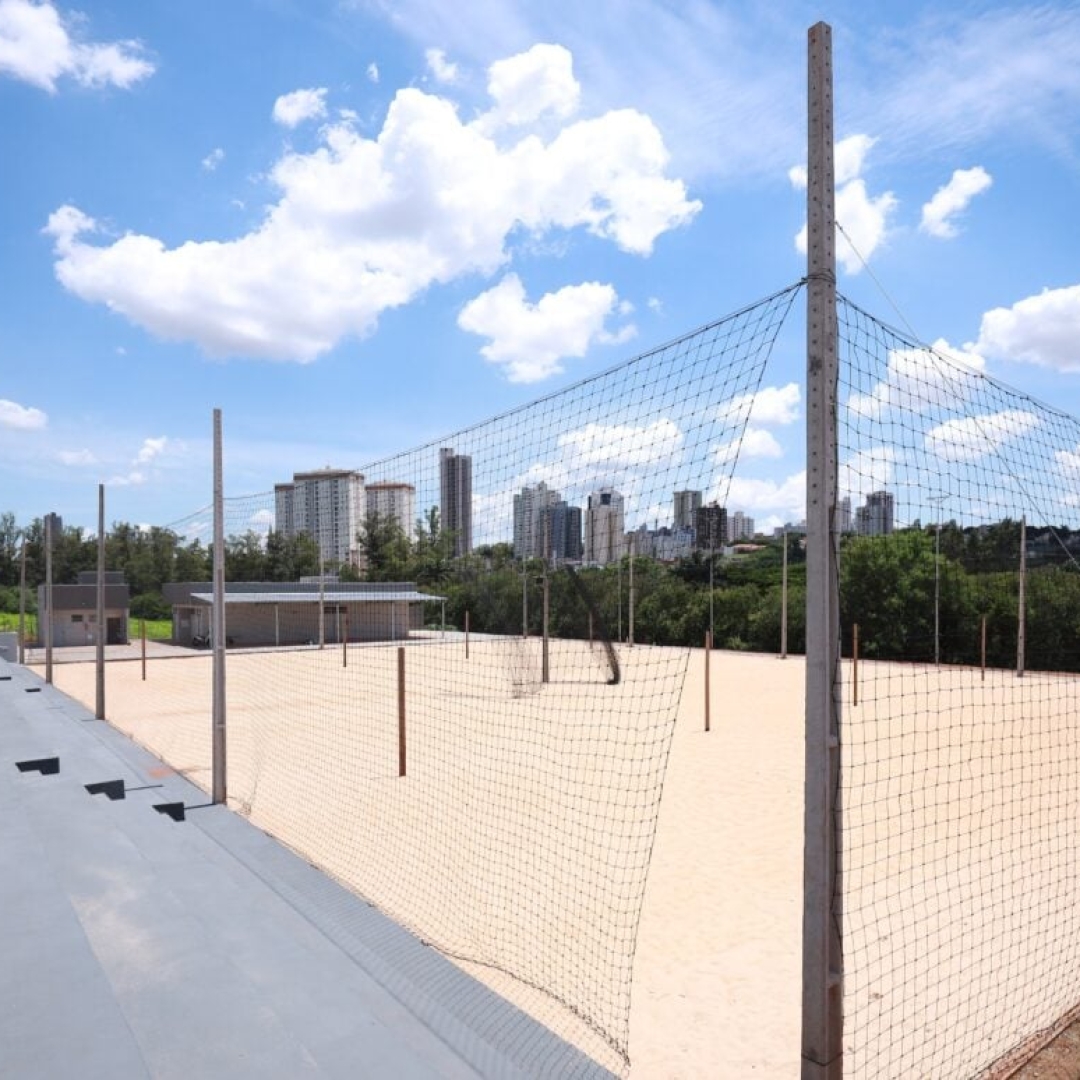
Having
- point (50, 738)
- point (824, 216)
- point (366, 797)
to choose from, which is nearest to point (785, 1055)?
point (824, 216)

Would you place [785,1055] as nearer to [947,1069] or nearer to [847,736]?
[947,1069]

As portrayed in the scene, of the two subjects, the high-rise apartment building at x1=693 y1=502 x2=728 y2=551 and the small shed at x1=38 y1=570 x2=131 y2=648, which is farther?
the small shed at x1=38 y1=570 x2=131 y2=648

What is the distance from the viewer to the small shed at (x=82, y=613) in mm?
26328

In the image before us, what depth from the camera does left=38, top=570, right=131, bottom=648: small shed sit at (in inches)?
1037

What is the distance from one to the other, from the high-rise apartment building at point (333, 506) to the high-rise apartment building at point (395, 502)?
0.60 ft

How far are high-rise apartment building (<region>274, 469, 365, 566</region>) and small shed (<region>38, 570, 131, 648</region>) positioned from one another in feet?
68.2

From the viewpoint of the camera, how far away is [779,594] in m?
27.3

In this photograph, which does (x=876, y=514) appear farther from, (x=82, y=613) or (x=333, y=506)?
(x=82, y=613)

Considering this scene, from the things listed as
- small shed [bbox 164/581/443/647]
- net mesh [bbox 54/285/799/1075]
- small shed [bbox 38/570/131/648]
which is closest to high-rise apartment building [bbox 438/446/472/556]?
net mesh [bbox 54/285/799/1075]

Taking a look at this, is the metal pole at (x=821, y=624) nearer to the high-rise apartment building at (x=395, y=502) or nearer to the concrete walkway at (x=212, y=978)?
the concrete walkway at (x=212, y=978)

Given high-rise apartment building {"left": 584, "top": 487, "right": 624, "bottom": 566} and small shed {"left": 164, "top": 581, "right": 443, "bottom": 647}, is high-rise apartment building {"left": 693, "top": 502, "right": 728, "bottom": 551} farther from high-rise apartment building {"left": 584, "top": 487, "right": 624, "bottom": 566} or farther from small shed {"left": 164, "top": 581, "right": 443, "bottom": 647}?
small shed {"left": 164, "top": 581, "right": 443, "bottom": 647}

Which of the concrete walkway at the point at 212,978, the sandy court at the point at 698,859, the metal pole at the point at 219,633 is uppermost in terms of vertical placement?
the metal pole at the point at 219,633

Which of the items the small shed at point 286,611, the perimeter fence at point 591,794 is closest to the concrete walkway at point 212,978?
the perimeter fence at point 591,794

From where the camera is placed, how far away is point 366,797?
754cm
